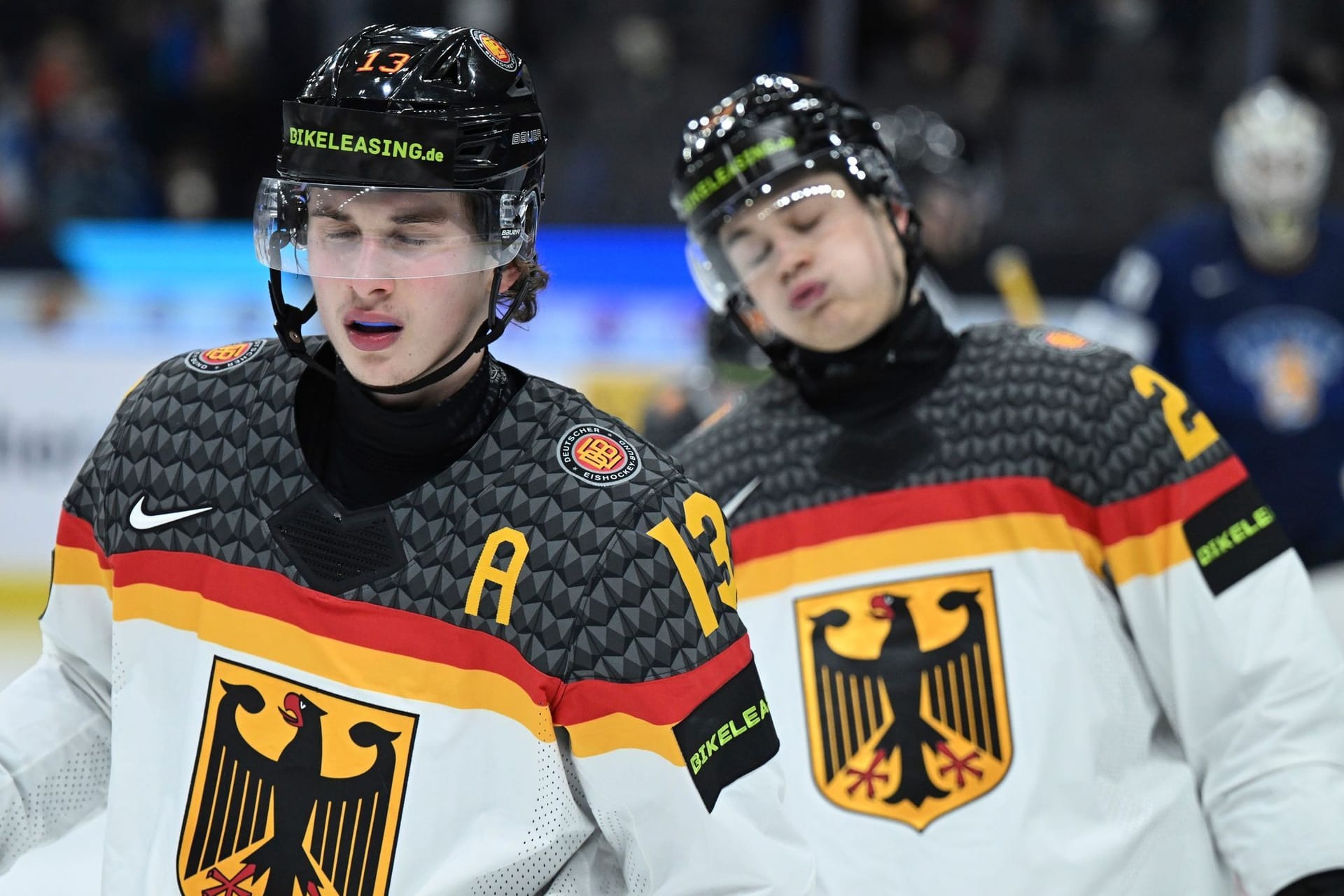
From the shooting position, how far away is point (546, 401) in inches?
60.5

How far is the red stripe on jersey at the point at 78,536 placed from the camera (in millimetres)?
1603

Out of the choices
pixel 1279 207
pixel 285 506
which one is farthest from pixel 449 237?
pixel 1279 207

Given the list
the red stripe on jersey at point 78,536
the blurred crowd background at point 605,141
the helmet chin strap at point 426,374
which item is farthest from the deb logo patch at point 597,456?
the blurred crowd background at point 605,141

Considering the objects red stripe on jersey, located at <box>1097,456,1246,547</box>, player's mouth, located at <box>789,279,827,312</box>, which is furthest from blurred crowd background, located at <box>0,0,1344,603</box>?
red stripe on jersey, located at <box>1097,456,1246,547</box>

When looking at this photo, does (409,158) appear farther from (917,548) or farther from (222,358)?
(917,548)

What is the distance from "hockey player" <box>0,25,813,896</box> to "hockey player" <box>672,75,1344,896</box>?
0.44 m

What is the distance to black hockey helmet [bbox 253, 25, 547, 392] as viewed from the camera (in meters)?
1.45

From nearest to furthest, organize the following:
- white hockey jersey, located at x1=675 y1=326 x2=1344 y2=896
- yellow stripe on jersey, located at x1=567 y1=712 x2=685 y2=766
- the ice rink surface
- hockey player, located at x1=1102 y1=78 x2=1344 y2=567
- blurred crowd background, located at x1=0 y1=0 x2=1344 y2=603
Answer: yellow stripe on jersey, located at x1=567 y1=712 x2=685 y2=766
white hockey jersey, located at x1=675 y1=326 x2=1344 y2=896
the ice rink surface
hockey player, located at x1=1102 y1=78 x2=1344 y2=567
blurred crowd background, located at x1=0 y1=0 x2=1344 y2=603

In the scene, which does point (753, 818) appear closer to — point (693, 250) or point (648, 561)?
point (648, 561)

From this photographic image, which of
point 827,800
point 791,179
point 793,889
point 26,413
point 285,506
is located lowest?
point 26,413

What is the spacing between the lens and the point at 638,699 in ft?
4.56

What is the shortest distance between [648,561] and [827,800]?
1.88 feet

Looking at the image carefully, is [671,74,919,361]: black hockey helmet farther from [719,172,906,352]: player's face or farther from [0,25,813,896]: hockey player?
[0,25,813,896]: hockey player

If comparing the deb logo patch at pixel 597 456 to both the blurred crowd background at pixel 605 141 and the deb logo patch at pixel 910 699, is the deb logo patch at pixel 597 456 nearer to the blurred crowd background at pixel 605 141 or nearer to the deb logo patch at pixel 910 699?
the deb logo patch at pixel 910 699
